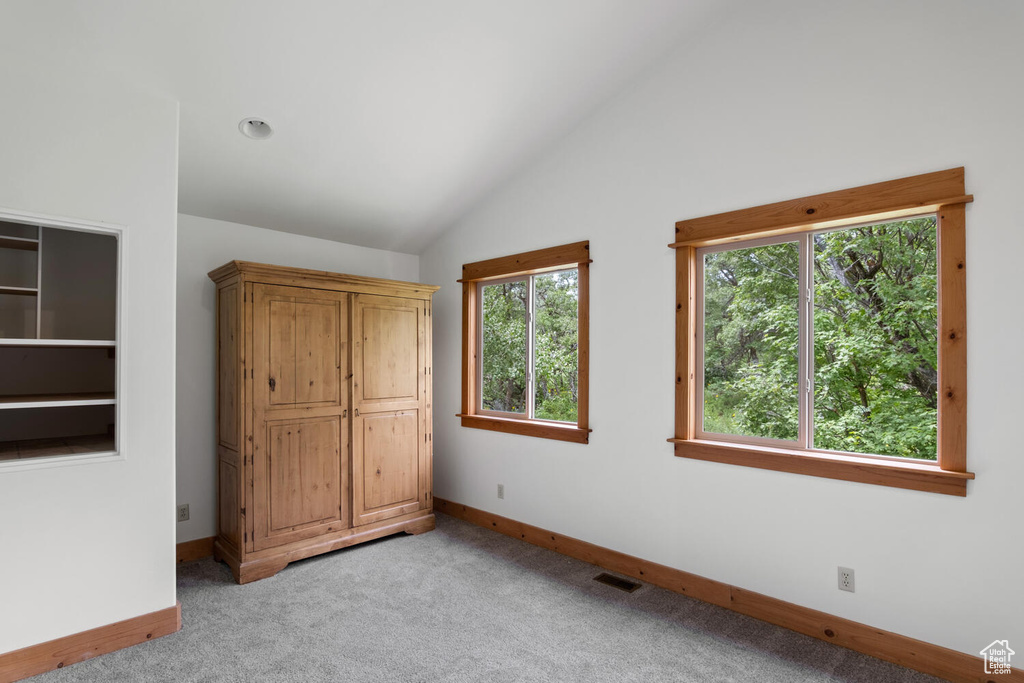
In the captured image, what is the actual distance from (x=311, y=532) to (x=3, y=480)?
165 cm

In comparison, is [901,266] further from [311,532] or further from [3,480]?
[3,480]

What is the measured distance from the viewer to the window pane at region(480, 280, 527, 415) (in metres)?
4.17

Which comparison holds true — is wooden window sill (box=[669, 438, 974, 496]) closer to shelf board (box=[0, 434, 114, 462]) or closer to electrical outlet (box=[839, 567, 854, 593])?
electrical outlet (box=[839, 567, 854, 593])

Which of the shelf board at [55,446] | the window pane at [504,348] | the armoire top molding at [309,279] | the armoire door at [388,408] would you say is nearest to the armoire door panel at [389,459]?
the armoire door at [388,408]

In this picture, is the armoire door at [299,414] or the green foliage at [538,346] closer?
the armoire door at [299,414]

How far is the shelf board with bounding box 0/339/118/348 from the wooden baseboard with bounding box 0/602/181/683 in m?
1.29

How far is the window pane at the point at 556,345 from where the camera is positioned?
150 inches

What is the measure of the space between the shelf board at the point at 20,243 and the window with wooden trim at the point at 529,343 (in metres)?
2.64

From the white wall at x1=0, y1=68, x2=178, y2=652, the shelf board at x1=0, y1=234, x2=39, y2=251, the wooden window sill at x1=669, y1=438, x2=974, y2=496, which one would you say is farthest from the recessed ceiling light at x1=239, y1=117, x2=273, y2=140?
the wooden window sill at x1=669, y1=438, x2=974, y2=496

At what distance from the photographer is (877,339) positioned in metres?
2.56

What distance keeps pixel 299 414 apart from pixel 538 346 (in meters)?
1.73

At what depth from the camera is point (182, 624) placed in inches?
107

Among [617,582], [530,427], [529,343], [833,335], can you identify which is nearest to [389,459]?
[530,427]

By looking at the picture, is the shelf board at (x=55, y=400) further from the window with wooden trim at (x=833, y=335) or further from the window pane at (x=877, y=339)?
the window pane at (x=877, y=339)
